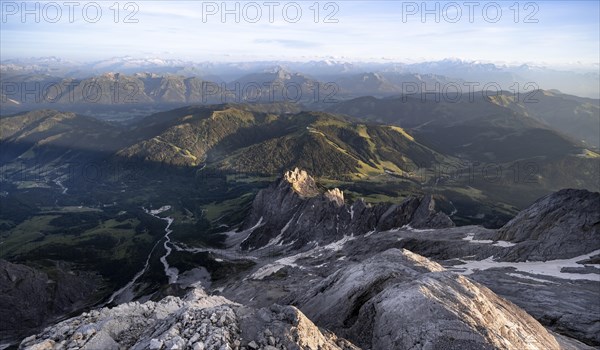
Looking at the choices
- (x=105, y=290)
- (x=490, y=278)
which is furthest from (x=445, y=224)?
(x=105, y=290)

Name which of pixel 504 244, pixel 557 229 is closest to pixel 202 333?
pixel 557 229

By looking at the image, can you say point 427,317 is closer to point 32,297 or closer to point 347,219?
point 347,219

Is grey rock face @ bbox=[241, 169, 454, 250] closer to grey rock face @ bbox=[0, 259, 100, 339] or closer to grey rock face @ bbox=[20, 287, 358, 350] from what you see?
grey rock face @ bbox=[0, 259, 100, 339]

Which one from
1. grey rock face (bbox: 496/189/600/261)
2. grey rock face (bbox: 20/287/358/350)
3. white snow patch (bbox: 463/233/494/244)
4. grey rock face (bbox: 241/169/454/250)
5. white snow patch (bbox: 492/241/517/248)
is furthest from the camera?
grey rock face (bbox: 241/169/454/250)

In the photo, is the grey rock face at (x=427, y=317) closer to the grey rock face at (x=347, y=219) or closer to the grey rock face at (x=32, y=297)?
the grey rock face at (x=347, y=219)

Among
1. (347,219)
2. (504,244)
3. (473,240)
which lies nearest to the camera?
(504,244)

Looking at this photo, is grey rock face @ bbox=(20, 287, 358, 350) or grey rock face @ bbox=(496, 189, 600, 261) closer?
grey rock face @ bbox=(20, 287, 358, 350)

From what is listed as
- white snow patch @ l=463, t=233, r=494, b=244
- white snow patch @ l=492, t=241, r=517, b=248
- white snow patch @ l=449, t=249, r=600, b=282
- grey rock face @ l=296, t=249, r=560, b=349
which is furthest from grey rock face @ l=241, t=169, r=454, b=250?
grey rock face @ l=296, t=249, r=560, b=349

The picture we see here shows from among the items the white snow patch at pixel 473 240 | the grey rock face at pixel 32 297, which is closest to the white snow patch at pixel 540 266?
the white snow patch at pixel 473 240
